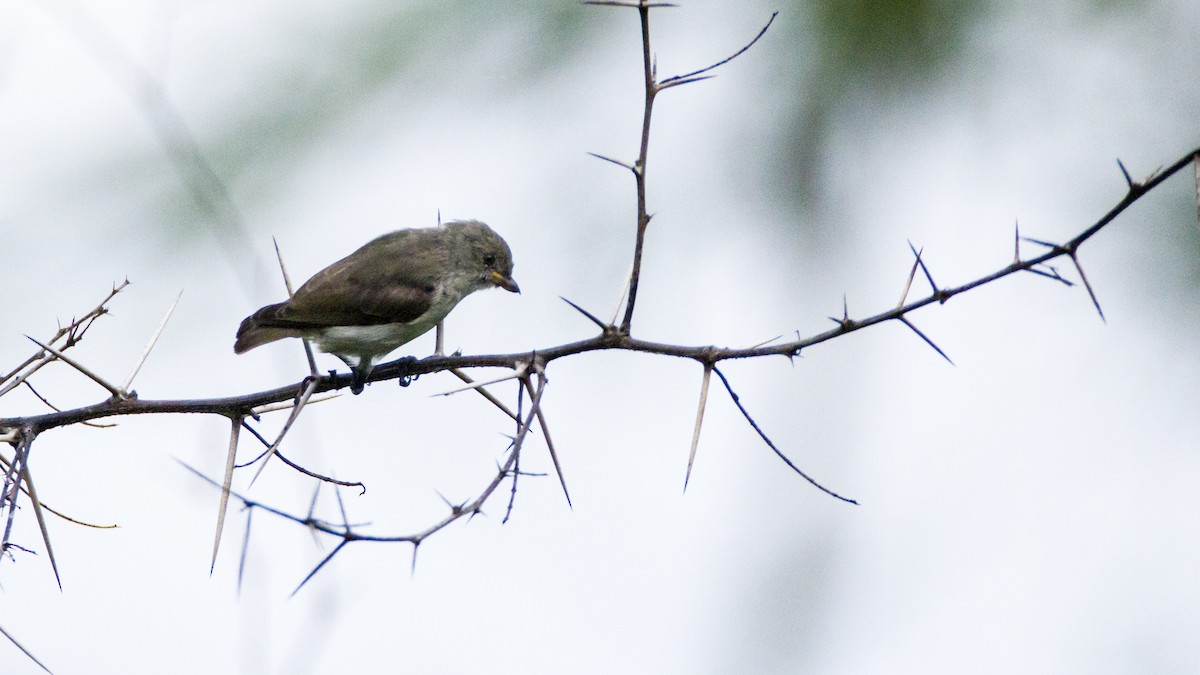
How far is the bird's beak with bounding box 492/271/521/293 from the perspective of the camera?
6719 mm

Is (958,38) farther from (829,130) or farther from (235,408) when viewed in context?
(235,408)

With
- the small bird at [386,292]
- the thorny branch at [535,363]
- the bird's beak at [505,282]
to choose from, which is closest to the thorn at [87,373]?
the thorny branch at [535,363]

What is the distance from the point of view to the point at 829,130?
19.6 ft

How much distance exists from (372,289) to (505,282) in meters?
0.94

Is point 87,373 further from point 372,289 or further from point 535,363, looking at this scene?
point 372,289

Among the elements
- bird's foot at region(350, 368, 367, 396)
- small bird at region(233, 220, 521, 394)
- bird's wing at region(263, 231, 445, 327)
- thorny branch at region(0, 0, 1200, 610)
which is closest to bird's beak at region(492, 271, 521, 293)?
small bird at region(233, 220, 521, 394)

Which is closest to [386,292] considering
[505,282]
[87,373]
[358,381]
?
[505,282]

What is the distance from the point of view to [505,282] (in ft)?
22.2

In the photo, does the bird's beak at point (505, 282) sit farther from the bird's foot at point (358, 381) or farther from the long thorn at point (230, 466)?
the long thorn at point (230, 466)

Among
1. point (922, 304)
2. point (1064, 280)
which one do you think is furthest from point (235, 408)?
point (1064, 280)

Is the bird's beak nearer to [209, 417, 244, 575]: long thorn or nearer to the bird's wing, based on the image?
the bird's wing

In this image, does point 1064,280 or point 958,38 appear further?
point 958,38

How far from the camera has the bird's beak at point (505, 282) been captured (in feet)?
22.0

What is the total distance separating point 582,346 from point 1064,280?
114 centimetres
